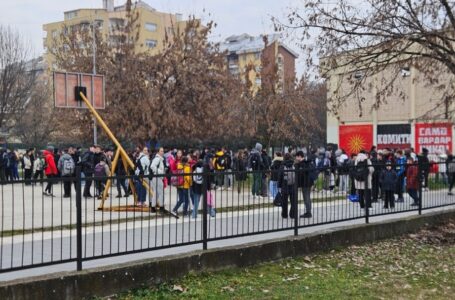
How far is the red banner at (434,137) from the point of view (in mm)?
29453

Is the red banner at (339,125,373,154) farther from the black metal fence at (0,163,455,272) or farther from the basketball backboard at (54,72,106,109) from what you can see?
the black metal fence at (0,163,455,272)

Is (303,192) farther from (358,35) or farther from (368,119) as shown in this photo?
(368,119)

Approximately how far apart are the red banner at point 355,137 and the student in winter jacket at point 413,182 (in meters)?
20.9

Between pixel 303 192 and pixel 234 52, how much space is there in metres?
73.4

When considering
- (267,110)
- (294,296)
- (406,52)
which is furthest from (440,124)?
(294,296)

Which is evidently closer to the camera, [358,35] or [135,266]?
[135,266]

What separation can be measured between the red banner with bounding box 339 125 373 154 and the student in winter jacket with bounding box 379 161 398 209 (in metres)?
20.8

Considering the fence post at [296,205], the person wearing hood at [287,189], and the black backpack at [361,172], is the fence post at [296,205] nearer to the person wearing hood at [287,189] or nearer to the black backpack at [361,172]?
the person wearing hood at [287,189]

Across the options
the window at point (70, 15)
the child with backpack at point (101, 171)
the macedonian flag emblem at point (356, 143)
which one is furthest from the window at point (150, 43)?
the child with backpack at point (101, 171)

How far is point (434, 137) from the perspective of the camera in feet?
98.5

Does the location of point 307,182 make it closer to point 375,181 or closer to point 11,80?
point 375,181

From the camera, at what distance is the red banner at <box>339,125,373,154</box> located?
34.2m

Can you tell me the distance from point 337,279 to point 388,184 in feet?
17.3

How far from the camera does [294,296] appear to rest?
6.82 meters
